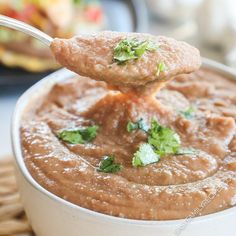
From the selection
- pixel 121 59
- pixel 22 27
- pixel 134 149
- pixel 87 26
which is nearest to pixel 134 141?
pixel 134 149

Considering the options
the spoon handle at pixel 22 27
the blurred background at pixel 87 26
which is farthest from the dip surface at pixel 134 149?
the blurred background at pixel 87 26

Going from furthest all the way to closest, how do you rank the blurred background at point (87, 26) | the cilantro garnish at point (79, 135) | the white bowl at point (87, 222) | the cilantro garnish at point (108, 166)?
the blurred background at point (87, 26)
the cilantro garnish at point (79, 135)
the cilantro garnish at point (108, 166)
the white bowl at point (87, 222)

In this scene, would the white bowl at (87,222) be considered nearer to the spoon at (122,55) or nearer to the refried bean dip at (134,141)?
the refried bean dip at (134,141)

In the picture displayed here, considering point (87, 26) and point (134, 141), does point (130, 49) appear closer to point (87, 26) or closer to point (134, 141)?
point (134, 141)

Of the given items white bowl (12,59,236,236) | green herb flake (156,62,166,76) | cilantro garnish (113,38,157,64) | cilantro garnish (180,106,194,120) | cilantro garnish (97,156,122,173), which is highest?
cilantro garnish (113,38,157,64)

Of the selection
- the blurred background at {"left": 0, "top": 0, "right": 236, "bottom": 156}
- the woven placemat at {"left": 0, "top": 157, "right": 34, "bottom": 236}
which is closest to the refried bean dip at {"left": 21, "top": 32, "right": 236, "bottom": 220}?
the woven placemat at {"left": 0, "top": 157, "right": 34, "bottom": 236}

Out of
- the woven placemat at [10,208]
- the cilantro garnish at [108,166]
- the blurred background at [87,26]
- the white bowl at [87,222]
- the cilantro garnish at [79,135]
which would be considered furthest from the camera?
the blurred background at [87,26]

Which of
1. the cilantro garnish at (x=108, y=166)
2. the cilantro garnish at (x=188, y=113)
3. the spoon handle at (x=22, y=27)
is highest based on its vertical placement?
the spoon handle at (x=22, y=27)

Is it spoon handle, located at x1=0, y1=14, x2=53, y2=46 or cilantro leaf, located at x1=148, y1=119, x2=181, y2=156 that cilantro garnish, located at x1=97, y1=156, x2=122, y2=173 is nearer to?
cilantro leaf, located at x1=148, y1=119, x2=181, y2=156
